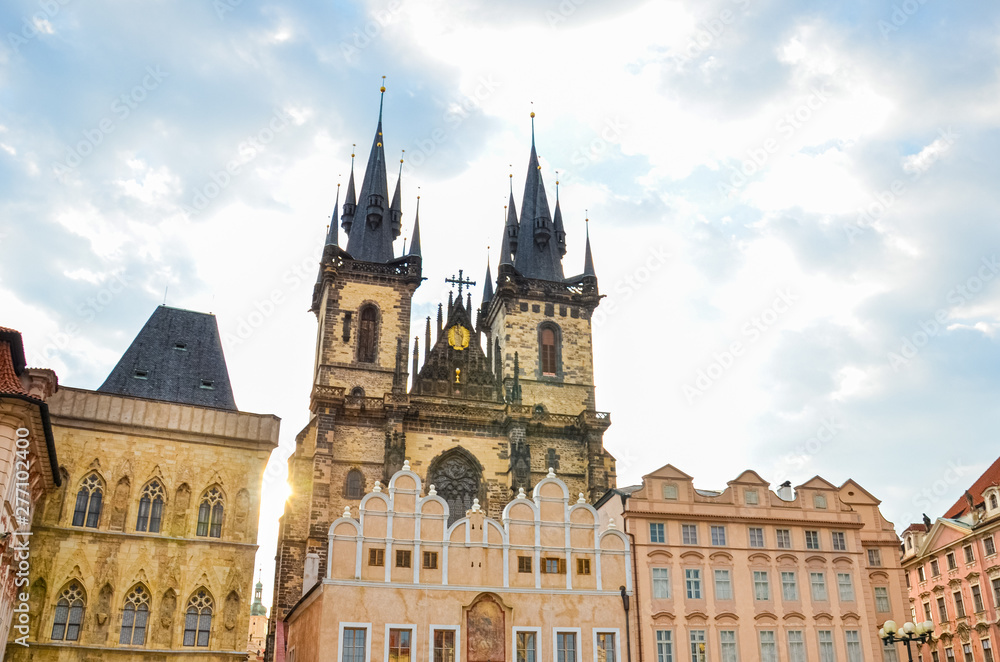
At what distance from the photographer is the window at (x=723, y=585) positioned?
3034 centimetres

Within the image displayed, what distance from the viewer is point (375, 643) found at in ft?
84.8

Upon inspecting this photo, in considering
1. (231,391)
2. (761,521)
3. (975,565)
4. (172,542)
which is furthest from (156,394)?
(975,565)

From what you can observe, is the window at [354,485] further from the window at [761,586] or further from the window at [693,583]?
the window at [761,586]

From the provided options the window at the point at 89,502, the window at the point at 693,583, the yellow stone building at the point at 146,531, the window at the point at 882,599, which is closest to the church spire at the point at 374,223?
the yellow stone building at the point at 146,531

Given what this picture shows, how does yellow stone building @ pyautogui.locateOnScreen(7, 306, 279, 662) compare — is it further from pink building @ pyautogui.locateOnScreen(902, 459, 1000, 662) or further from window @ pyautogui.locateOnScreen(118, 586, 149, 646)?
pink building @ pyautogui.locateOnScreen(902, 459, 1000, 662)

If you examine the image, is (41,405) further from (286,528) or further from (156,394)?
(286,528)

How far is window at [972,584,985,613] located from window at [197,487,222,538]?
107 feet

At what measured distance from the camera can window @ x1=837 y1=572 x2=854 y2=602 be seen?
31391 mm

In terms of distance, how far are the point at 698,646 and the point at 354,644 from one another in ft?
37.2

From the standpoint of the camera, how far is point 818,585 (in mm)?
31312

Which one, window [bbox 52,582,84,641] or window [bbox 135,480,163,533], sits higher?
window [bbox 135,480,163,533]

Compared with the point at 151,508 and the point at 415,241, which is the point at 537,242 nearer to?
the point at 415,241

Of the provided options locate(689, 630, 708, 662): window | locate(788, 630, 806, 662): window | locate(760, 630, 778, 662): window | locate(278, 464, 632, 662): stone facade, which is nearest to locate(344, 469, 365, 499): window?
locate(278, 464, 632, 662): stone facade

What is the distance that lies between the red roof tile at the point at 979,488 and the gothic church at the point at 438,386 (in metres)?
17.2
